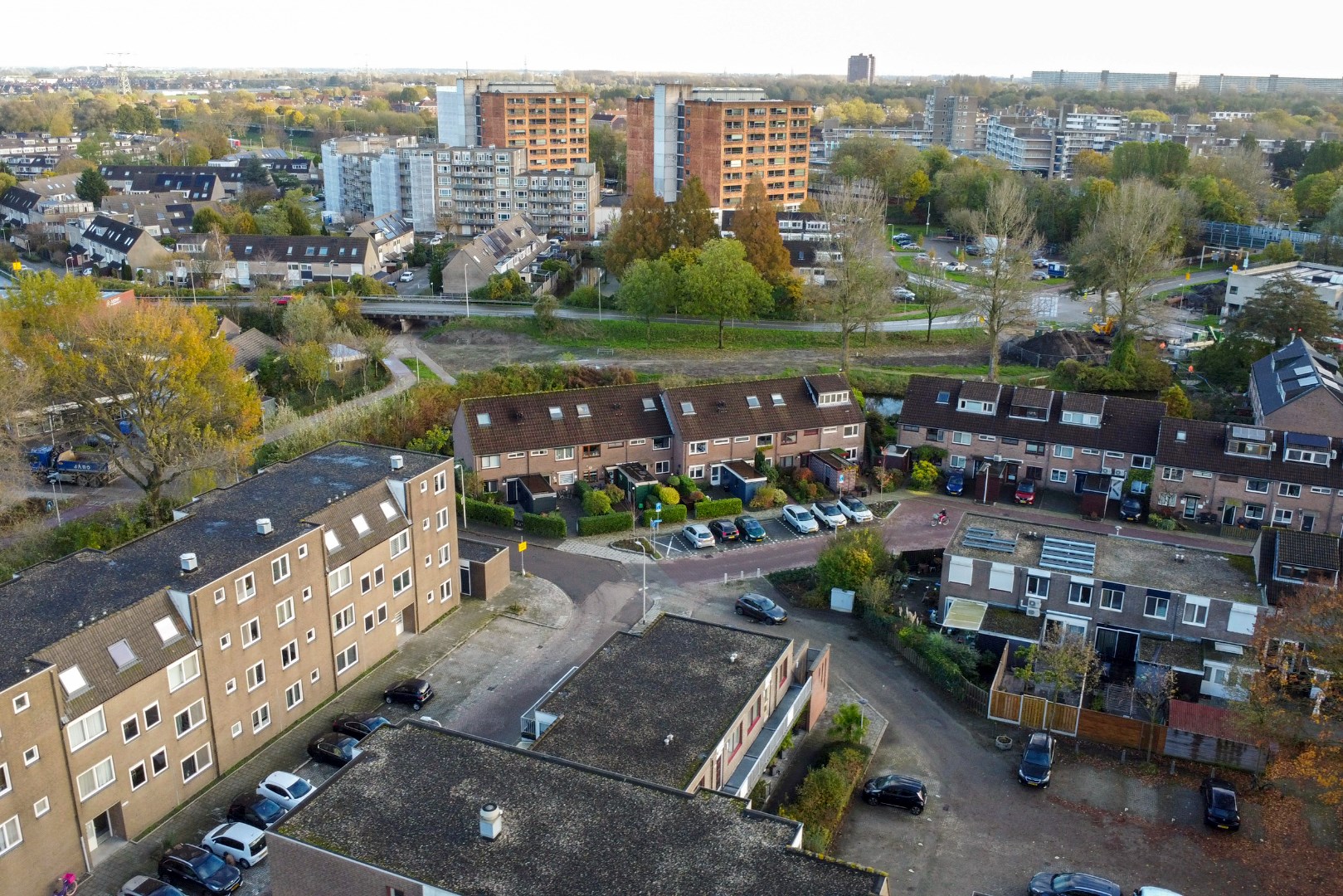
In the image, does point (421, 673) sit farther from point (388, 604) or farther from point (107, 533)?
point (107, 533)

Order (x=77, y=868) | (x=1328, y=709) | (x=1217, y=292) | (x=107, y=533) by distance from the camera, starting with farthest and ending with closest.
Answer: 1. (x=1217, y=292)
2. (x=107, y=533)
3. (x=1328, y=709)
4. (x=77, y=868)

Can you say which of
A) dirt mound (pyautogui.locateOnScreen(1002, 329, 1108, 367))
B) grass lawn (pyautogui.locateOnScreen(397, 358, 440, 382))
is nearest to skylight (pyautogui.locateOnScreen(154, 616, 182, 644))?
grass lawn (pyautogui.locateOnScreen(397, 358, 440, 382))

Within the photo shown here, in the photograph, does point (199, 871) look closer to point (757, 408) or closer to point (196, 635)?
point (196, 635)

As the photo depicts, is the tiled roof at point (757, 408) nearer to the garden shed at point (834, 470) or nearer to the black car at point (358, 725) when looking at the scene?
the garden shed at point (834, 470)

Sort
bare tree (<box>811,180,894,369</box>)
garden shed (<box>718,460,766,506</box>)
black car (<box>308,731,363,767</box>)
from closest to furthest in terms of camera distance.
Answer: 1. black car (<box>308,731,363,767</box>)
2. garden shed (<box>718,460,766,506</box>)
3. bare tree (<box>811,180,894,369</box>)

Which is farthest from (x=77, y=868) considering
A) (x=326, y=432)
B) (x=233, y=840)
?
(x=326, y=432)

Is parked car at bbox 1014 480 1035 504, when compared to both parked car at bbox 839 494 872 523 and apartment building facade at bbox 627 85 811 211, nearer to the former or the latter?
parked car at bbox 839 494 872 523
